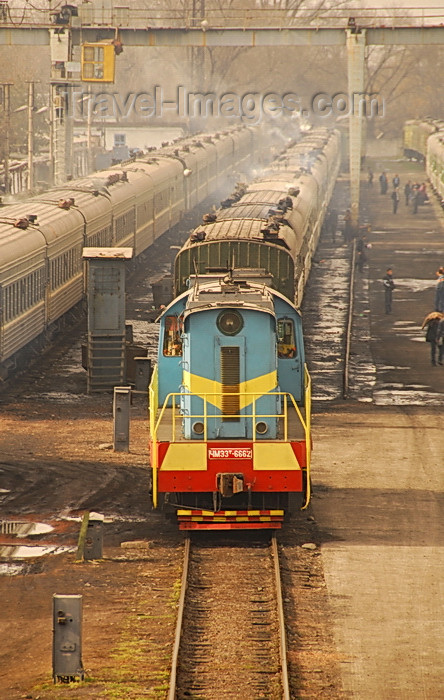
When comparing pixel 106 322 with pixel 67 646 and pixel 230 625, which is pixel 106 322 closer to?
pixel 230 625

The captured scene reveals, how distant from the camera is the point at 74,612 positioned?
1205cm

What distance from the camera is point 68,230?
33875 mm

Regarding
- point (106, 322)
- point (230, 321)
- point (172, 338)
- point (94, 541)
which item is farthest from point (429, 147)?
point (94, 541)

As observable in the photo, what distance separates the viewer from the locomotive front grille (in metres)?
16.1

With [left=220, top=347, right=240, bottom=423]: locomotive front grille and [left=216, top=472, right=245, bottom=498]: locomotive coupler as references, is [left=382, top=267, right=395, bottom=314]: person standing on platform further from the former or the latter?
[left=216, top=472, right=245, bottom=498]: locomotive coupler

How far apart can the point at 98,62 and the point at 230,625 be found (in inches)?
1623

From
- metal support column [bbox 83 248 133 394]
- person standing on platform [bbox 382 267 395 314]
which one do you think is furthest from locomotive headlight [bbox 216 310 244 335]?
person standing on platform [bbox 382 267 395 314]

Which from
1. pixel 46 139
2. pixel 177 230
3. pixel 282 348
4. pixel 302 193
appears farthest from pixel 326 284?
pixel 46 139

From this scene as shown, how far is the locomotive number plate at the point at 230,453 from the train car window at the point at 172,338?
2.12m

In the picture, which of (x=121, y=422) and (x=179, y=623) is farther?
(x=121, y=422)

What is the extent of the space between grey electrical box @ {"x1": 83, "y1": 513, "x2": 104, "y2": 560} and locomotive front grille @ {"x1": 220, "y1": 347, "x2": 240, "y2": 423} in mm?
2257

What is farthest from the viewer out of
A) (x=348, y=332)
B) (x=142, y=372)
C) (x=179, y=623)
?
(x=348, y=332)

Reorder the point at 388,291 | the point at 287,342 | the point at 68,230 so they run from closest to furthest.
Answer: the point at 287,342, the point at 68,230, the point at 388,291

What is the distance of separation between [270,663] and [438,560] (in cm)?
427
